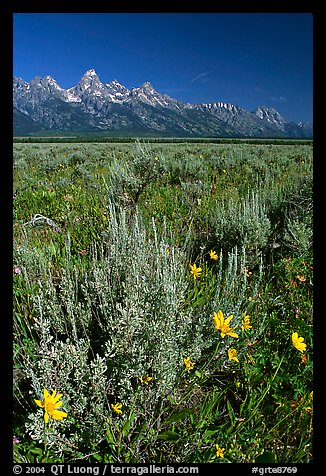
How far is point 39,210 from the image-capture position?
431 centimetres

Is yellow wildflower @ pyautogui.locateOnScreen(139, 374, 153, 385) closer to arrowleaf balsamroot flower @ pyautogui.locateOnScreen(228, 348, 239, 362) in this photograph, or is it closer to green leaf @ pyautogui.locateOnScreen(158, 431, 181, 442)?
green leaf @ pyautogui.locateOnScreen(158, 431, 181, 442)

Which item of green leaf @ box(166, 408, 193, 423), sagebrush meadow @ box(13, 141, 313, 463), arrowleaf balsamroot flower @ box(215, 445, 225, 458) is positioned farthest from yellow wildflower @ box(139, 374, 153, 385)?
arrowleaf balsamroot flower @ box(215, 445, 225, 458)

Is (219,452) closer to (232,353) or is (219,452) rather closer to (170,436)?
(170,436)

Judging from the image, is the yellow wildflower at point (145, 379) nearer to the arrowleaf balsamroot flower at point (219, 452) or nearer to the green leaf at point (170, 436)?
the green leaf at point (170, 436)

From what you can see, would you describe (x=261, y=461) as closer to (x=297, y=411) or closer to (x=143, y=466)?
(x=143, y=466)

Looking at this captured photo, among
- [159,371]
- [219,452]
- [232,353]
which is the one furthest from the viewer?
[232,353]

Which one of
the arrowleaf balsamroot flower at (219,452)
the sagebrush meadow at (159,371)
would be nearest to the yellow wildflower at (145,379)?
the sagebrush meadow at (159,371)

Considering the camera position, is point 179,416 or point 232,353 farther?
point 232,353

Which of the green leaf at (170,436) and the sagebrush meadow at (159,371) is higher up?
the sagebrush meadow at (159,371)

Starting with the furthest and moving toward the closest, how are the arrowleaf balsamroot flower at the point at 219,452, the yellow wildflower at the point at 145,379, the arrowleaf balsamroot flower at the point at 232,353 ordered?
the arrowleaf balsamroot flower at the point at 232,353 < the yellow wildflower at the point at 145,379 < the arrowleaf balsamroot flower at the point at 219,452

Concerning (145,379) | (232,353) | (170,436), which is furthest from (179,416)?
(232,353)

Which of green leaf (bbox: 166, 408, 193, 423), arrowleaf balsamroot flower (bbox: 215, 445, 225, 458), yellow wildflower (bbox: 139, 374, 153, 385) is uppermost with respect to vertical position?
yellow wildflower (bbox: 139, 374, 153, 385)

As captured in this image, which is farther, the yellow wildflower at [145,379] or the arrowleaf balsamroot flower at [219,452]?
the yellow wildflower at [145,379]
